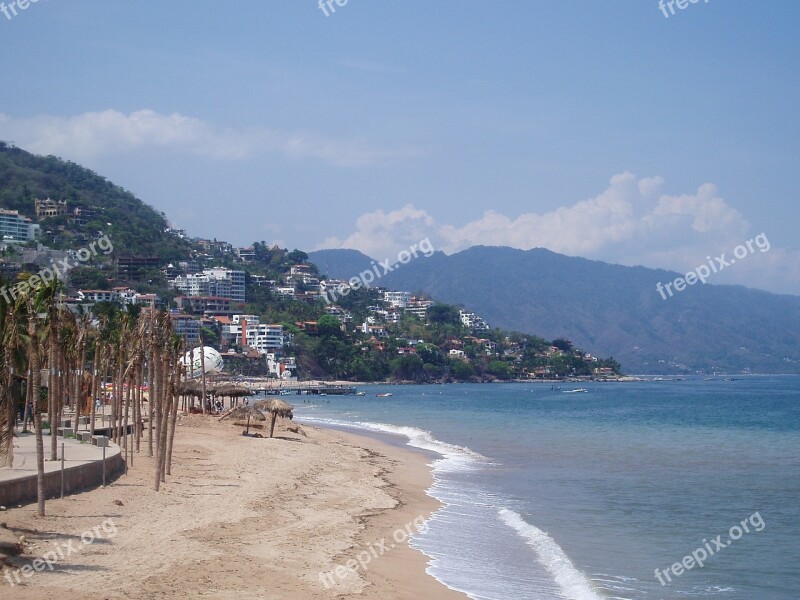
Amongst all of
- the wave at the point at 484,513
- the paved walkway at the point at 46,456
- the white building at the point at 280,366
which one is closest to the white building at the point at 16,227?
the white building at the point at 280,366

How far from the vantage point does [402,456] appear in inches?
1371

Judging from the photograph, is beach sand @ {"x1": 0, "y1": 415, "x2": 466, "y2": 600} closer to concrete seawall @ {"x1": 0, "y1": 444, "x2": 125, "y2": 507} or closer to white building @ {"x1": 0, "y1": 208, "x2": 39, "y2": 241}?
concrete seawall @ {"x1": 0, "y1": 444, "x2": 125, "y2": 507}

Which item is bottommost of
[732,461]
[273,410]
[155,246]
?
[732,461]

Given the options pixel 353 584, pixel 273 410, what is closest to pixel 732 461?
pixel 273 410

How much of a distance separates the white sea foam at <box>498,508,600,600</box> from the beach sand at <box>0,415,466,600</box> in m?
2.05

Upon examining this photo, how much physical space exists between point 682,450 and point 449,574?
1034 inches

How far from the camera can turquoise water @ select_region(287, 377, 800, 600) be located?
14.9 metres

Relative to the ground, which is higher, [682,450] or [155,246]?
[155,246]

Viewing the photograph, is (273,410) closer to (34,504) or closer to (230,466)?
(230,466)

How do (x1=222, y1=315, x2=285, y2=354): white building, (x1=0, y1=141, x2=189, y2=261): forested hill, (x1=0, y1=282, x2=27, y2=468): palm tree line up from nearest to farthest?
(x1=0, y1=282, x2=27, y2=468): palm tree
(x1=222, y1=315, x2=285, y2=354): white building
(x1=0, y1=141, x2=189, y2=261): forested hill

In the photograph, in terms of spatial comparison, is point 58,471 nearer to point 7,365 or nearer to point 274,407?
point 7,365

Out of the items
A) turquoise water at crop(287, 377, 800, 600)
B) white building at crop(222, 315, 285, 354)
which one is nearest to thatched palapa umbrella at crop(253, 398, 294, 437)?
turquoise water at crop(287, 377, 800, 600)

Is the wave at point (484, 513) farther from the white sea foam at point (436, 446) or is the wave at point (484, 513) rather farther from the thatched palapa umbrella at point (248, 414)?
the thatched palapa umbrella at point (248, 414)

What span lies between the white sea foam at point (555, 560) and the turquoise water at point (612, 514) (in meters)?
0.04
